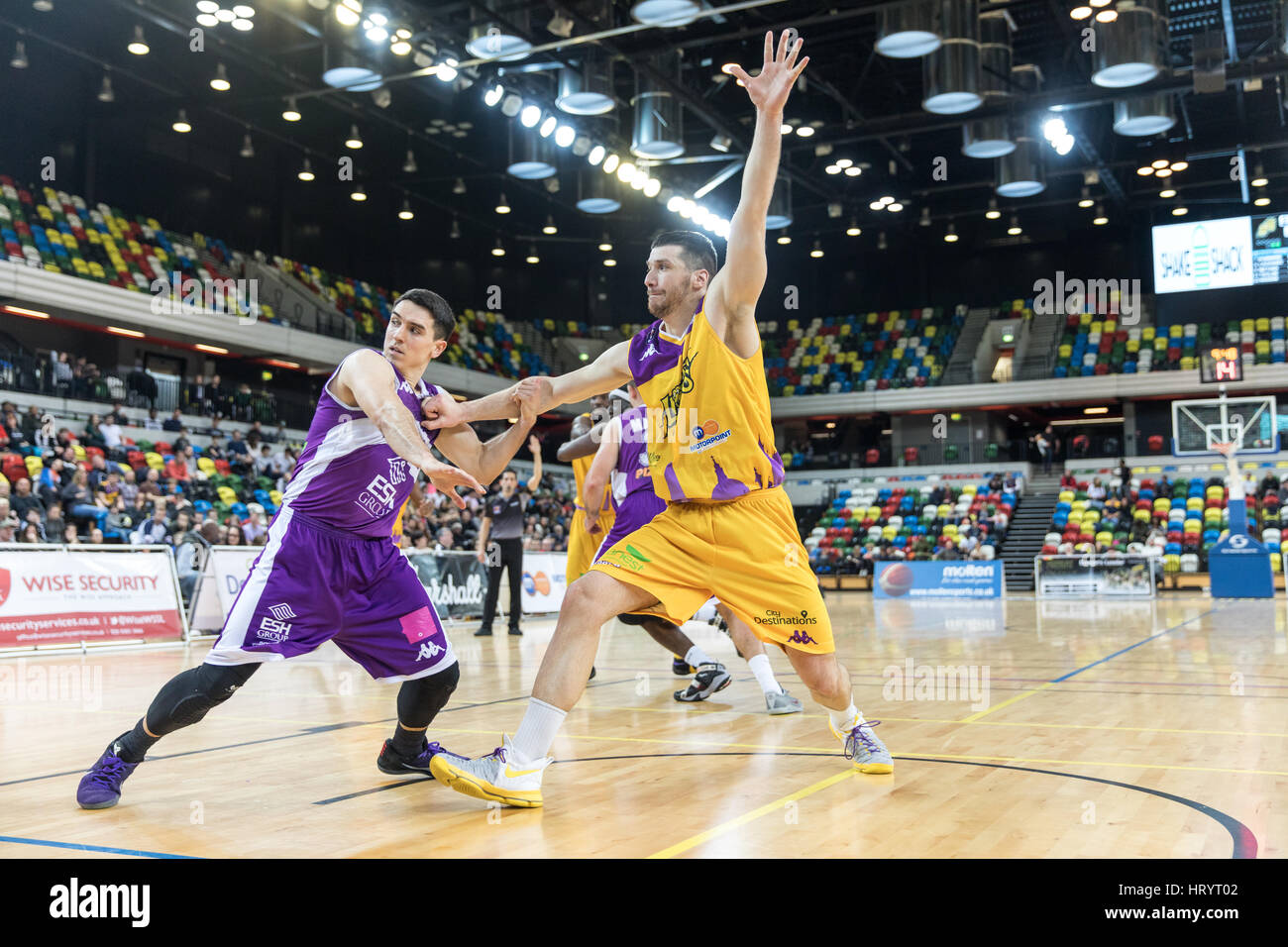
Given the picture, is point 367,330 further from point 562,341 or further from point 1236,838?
point 1236,838

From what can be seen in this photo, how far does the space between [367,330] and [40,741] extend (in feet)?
80.1

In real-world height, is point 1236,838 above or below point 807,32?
below

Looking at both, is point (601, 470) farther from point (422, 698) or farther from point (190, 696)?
point (190, 696)

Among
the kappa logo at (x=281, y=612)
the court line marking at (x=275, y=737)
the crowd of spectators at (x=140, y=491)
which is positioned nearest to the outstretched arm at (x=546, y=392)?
the kappa logo at (x=281, y=612)

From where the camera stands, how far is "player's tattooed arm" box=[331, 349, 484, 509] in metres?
3.21

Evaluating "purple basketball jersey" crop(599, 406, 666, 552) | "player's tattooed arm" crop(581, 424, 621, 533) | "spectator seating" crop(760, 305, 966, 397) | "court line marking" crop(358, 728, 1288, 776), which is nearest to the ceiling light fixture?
"purple basketball jersey" crop(599, 406, 666, 552)

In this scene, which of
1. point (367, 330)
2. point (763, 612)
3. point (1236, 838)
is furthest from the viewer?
point (367, 330)

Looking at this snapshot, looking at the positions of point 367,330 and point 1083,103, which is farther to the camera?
point 367,330

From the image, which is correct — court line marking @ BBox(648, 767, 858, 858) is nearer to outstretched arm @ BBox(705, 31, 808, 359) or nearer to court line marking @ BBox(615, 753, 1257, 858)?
court line marking @ BBox(615, 753, 1257, 858)

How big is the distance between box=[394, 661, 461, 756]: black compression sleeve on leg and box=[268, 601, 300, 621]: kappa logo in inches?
19.6

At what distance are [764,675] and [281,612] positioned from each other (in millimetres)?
3060

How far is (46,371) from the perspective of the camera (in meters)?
19.9

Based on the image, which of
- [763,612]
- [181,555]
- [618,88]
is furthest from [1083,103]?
[763,612]

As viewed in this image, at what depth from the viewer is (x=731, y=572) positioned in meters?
3.71
